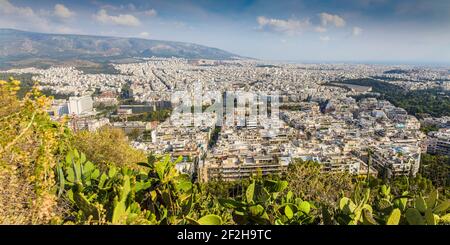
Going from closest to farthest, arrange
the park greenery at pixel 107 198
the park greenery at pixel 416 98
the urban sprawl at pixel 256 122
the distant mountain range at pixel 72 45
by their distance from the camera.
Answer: the park greenery at pixel 107 198 → the distant mountain range at pixel 72 45 → the urban sprawl at pixel 256 122 → the park greenery at pixel 416 98

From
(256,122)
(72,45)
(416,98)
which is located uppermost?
(72,45)

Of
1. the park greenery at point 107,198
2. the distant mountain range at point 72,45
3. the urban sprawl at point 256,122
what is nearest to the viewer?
the park greenery at point 107,198

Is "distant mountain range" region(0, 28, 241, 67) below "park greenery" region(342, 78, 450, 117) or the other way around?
the other way around

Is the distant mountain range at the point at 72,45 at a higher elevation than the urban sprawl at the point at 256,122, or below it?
higher

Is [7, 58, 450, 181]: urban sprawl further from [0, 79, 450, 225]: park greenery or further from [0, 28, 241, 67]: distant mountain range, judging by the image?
[0, 79, 450, 225]: park greenery

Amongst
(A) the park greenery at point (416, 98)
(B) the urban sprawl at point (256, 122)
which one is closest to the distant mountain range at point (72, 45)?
(B) the urban sprawl at point (256, 122)

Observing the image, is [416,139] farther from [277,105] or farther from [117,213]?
[117,213]

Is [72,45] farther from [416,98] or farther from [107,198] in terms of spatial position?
[416,98]

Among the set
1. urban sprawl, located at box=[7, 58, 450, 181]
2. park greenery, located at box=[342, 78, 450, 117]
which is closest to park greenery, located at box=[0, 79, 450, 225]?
urban sprawl, located at box=[7, 58, 450, 181]

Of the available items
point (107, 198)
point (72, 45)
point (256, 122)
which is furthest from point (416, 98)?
point (107, 198)

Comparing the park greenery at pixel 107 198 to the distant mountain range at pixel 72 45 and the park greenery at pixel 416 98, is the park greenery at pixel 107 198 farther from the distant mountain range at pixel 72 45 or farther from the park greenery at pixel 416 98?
the park greenery at pixel 416 98

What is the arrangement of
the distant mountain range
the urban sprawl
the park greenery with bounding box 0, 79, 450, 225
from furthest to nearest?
the urban sprawl → the distant mountain range → the park greenery with bounding box 0, 79, 450, 225
